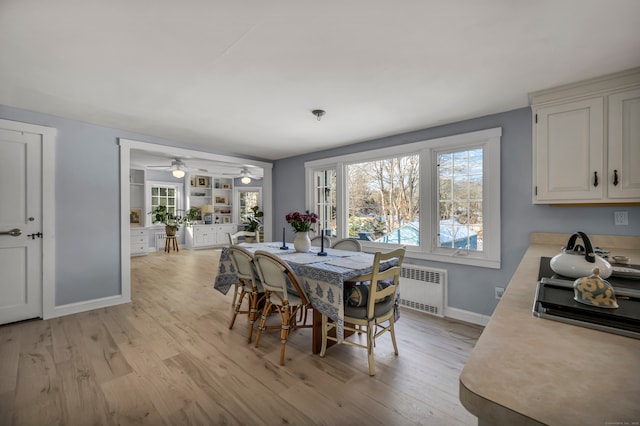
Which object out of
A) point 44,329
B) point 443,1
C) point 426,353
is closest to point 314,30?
point 443,1

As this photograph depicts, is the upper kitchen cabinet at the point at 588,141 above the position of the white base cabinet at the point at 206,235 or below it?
above

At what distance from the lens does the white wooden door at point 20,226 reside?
3025 mm

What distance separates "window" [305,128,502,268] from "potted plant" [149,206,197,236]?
5644 mm

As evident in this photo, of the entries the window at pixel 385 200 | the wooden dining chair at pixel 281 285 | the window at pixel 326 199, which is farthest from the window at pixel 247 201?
the wooden dining chair at pixel 281 285

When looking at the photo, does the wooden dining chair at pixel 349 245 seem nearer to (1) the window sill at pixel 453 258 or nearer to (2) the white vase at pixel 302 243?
(2) the white vase at pixel 302 243

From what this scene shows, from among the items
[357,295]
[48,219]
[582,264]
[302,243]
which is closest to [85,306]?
[48,219]

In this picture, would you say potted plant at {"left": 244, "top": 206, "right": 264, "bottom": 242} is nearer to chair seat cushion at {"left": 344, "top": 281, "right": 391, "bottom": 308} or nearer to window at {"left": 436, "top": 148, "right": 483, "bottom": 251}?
window at {"left": 436, "top": 148, "right": 483, "bottom": 251}

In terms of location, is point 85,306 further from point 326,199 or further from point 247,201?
point 247,201

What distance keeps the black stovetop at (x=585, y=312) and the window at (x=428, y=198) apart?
7.13 ft

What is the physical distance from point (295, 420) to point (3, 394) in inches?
78.8

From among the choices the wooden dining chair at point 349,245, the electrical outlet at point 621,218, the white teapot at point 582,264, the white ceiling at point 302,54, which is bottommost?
the wooden dining chair at point 349,245

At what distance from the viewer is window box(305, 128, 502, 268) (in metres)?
3.11

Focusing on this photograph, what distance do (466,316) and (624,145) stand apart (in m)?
2.10

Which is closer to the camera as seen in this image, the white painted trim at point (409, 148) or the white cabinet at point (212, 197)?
the white painted trim at point (409, 148)
